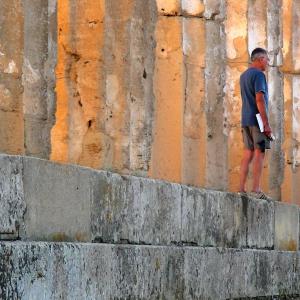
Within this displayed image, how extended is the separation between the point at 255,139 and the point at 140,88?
2242 mm

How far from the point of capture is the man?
13133 millimetres

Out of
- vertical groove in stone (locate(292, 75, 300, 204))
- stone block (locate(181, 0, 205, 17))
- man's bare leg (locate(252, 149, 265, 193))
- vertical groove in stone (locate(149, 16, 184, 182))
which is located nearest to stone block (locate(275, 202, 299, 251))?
man's bare leg (locate(252, 149, 265, 193))

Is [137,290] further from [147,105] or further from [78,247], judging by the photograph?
[147,105]

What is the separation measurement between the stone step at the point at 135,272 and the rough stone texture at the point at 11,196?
0.14 meters

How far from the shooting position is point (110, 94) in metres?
11.1

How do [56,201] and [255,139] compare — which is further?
[255,139]

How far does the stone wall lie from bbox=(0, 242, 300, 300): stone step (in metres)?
1.19

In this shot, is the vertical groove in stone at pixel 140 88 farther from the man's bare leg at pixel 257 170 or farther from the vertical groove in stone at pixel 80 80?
the man's bare leg at pixel 257 170

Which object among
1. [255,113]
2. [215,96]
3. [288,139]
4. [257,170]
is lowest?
[257,170]

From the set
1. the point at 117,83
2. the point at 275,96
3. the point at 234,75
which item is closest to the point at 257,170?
the point at 117,83

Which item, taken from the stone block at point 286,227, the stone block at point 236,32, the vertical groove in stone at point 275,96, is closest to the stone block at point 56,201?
the stone block at point 286,227

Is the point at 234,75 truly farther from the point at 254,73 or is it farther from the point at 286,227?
the point at 254,73

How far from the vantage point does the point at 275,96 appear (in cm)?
1720

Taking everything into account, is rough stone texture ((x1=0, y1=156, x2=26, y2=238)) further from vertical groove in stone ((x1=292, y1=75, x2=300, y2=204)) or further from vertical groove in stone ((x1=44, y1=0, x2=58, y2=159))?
vertical groove in stone ((x1=292, y1=75, x2=300, y2=204))
